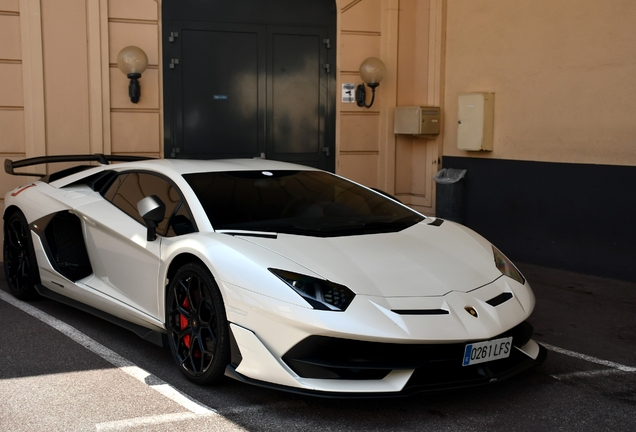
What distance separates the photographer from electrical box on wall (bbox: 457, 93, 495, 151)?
881cm

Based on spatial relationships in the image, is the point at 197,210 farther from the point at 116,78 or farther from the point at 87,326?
the point at 116,78

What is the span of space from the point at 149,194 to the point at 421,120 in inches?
207

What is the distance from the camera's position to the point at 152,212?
4.44 metres

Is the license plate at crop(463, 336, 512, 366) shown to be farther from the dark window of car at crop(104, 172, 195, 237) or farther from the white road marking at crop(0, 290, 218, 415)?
the dark window of car at crop(104, 172, 195, 237)

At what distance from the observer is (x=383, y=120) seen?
33.1ft

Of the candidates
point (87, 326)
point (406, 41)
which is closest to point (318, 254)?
point (87, 326)

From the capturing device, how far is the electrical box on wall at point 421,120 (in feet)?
31.3

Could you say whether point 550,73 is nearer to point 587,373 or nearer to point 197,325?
point 587,373

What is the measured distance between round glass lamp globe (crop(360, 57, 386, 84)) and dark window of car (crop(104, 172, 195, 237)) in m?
4.90

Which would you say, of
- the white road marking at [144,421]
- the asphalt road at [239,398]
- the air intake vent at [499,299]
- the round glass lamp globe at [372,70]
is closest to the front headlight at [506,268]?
the air intake vent at [499,299]

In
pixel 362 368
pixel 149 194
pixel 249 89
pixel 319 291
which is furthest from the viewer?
pixel 249 89

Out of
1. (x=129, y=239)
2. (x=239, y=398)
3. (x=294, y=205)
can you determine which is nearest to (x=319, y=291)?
(x=239, y=398)

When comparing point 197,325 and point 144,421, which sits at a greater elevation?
point 197,325

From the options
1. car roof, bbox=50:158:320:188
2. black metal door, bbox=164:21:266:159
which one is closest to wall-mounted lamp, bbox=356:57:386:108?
black metal door, bbox=164:21:266:159
